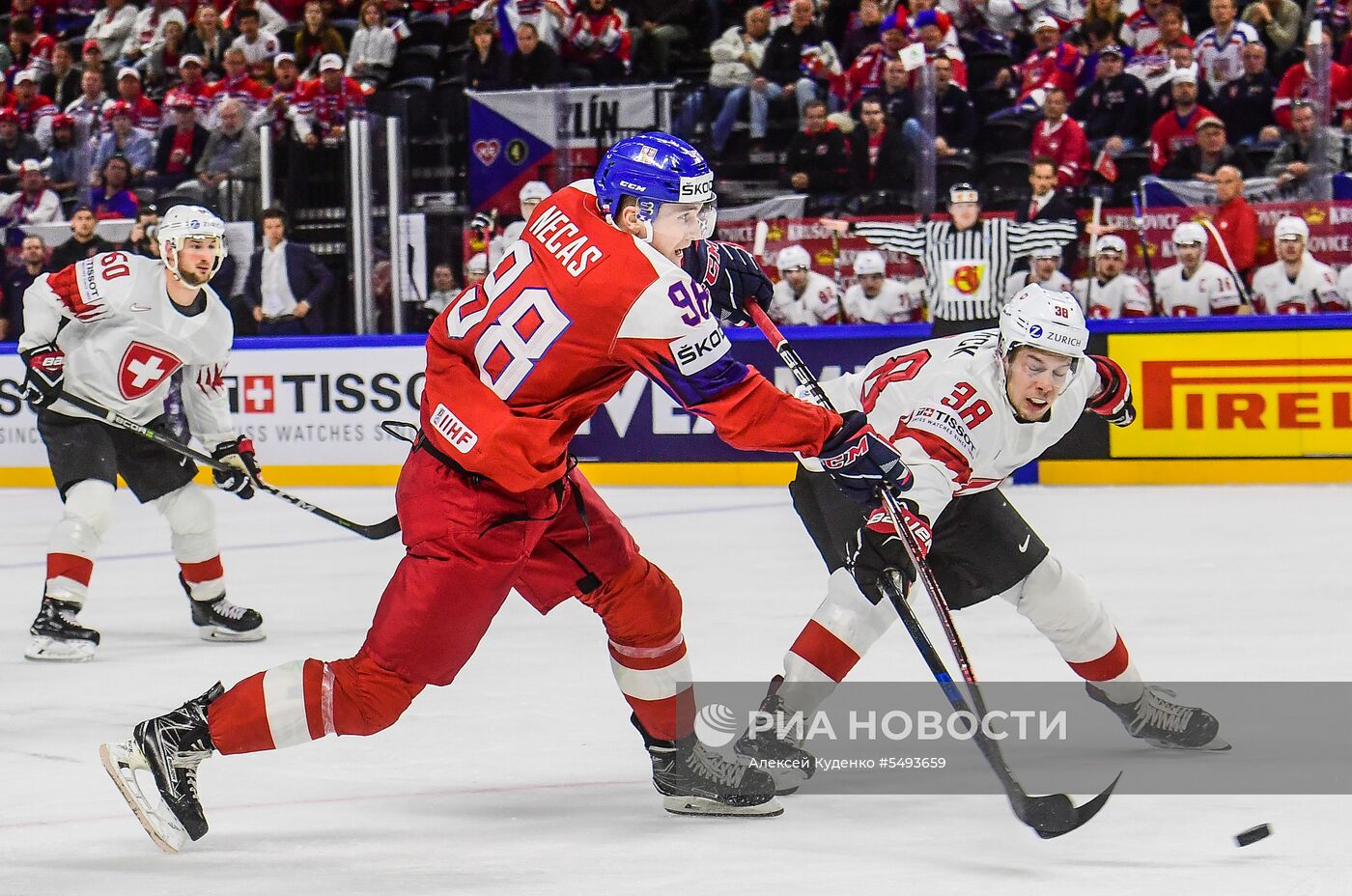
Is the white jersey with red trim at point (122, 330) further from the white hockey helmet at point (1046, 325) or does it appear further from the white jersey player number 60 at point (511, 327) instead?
the white hockey helmet at point (1046, 325)

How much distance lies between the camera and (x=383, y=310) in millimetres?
11117

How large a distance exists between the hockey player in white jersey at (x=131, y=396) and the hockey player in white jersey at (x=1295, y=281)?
5.95 meters

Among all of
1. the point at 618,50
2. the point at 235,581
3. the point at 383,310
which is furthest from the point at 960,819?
the point at 618,50

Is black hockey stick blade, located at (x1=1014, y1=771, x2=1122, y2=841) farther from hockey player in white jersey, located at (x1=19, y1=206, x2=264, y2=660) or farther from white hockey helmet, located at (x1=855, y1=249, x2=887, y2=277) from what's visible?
white hockey helmet, located at (x1=855, y1=249, x2=887, y2=277)

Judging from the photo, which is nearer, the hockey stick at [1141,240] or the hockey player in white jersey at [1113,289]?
the hockey player in white jersey at [1113,289]

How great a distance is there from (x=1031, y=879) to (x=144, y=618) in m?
3.93

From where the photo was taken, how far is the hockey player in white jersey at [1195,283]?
9859mm

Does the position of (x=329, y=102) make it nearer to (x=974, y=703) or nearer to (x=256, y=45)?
(x=256, y=45)

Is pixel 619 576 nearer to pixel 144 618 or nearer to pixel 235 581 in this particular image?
pixel 144 618

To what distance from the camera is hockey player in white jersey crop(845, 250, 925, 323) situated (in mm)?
10508

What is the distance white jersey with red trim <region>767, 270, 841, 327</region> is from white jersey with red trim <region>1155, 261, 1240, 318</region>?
70.6 inches

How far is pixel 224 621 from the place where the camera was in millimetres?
5742

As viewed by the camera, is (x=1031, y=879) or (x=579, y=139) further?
(x=579, y=139)

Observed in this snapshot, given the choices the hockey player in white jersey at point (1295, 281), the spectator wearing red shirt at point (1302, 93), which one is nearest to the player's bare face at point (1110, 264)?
the hockey player in white jersey at point (1295, 281)
